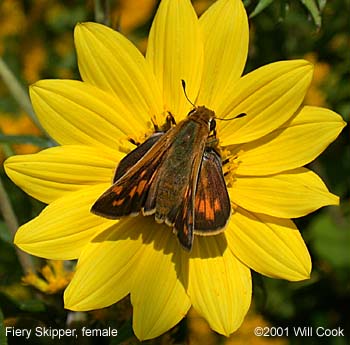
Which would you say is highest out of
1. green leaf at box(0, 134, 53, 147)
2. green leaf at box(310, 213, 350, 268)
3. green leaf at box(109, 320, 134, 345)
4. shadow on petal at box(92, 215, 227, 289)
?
Answer: green leaf at box(0, 134, 53, 147)

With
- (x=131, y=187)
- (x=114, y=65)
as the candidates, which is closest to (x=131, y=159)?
(x=131, y=187)

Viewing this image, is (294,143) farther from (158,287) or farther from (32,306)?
(32,306)

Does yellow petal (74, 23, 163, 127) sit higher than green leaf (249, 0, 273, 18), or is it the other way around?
green leaf (249, 0, 273, 18)

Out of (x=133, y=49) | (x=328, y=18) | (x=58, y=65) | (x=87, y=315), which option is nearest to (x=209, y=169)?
(x=133, y=49)

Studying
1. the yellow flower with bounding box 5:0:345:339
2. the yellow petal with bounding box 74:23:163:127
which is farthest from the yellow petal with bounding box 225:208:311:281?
the yellow petal with bounding box 74:23:163:127

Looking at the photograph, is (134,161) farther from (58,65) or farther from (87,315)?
(58,65)

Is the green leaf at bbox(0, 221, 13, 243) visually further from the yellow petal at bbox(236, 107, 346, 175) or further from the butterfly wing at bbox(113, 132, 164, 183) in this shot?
the yellow petal at bbox(236, 107, 346, 175)
